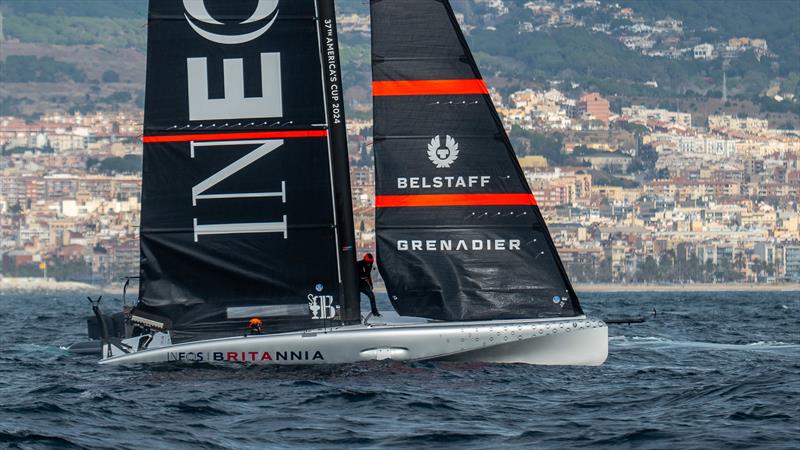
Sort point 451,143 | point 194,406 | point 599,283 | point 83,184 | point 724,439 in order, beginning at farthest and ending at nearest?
point 83,184 → point 599,283 → point 451,143 → point 194,406 → point 724,439

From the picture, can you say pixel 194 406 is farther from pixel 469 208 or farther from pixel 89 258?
pixel 89 258

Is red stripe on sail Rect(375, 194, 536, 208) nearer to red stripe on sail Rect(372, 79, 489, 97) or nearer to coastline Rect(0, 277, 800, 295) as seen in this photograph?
red stripe on sail Rect(372, 79, 489, 97)

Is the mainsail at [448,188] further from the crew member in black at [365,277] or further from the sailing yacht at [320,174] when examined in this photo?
the crew member in black at [365,277]

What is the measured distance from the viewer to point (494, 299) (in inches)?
768

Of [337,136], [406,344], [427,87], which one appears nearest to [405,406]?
[406,344]

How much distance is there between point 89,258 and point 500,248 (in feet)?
430

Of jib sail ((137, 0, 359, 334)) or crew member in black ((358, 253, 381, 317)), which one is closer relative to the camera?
jib sail ((137, 0, 359, 334))

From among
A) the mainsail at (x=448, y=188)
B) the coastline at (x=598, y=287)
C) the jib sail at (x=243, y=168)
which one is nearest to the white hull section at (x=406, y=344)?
the mainsail at (x=448, y=188)

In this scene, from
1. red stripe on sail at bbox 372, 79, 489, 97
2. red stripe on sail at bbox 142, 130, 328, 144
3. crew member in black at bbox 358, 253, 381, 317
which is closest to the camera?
red stripe on sail at bbox 372, 79, 489, 97

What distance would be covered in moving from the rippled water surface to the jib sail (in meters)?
1.03

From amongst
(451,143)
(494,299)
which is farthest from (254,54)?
(494,299)

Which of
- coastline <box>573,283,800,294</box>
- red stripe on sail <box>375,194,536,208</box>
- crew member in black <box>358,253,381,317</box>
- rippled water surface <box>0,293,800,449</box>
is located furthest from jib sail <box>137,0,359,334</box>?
coastline <box>573,283,800,294</box>

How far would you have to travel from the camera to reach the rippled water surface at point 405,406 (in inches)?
578

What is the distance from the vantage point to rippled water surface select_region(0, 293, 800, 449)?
1468cm
